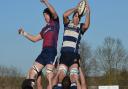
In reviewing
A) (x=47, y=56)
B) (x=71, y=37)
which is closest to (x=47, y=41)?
(x=47, y=56)

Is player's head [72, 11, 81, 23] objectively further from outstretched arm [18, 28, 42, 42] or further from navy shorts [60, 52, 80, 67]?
outstretched arm [18, 28, 42, 42]

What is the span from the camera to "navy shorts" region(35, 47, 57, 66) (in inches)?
455

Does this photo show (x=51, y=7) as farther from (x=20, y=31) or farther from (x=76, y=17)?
(x=20, y=31)

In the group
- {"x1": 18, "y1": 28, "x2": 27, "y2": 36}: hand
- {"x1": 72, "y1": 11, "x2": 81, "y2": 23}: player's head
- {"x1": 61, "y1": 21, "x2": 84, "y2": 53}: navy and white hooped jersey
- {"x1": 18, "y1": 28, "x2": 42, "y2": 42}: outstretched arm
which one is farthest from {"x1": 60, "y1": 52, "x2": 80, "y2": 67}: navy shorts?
{"x1": 18, "y1": 28, "x2": 27, "y2": 36}: hand

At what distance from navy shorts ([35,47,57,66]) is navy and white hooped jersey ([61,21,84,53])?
10.2 inches

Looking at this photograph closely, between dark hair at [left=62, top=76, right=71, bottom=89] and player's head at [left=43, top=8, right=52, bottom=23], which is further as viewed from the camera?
player's head at [left=43, top=8, right=52, bottom=23]

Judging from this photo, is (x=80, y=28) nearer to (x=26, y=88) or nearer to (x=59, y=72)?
(x=59, y=72)

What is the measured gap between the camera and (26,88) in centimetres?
890

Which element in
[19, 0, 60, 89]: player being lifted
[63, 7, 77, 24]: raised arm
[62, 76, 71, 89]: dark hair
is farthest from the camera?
[63, 7, 77, 24]: raised arm

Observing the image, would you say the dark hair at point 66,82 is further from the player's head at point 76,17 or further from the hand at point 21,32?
the hand at point 21,32

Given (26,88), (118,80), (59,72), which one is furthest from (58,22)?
(118,80)

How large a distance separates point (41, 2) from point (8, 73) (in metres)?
46.6

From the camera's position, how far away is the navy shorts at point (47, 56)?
1155 centimetres

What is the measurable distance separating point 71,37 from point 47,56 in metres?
0.77
